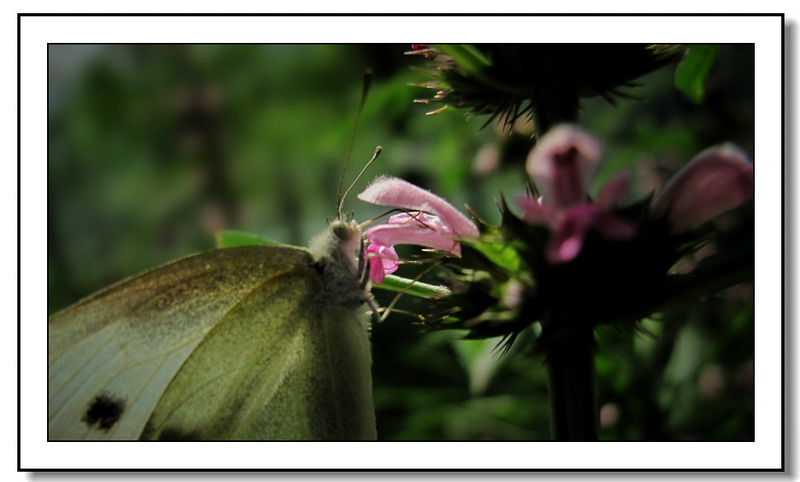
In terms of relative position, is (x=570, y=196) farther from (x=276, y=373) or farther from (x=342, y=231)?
(x=276, y=373)

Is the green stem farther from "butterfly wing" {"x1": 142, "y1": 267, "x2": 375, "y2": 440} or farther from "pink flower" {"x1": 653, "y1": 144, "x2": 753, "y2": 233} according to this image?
"butterfly wing" {"x1": 142, "y1": 267, "x2": 375, "y2": 440}

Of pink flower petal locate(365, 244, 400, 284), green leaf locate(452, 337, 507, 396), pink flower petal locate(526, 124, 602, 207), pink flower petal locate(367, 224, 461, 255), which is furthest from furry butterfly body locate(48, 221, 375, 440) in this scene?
pink flower petal locate(526, 124, 602, 207)

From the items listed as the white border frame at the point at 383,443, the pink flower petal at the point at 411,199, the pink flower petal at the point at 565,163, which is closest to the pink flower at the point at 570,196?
the pink flower petal at the point at 565,163

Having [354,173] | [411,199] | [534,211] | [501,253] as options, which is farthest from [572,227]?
[354,173]

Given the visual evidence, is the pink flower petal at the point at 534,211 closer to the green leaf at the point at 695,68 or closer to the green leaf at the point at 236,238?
the green leaf at the point at 695,68

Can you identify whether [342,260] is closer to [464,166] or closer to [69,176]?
[69,176]
